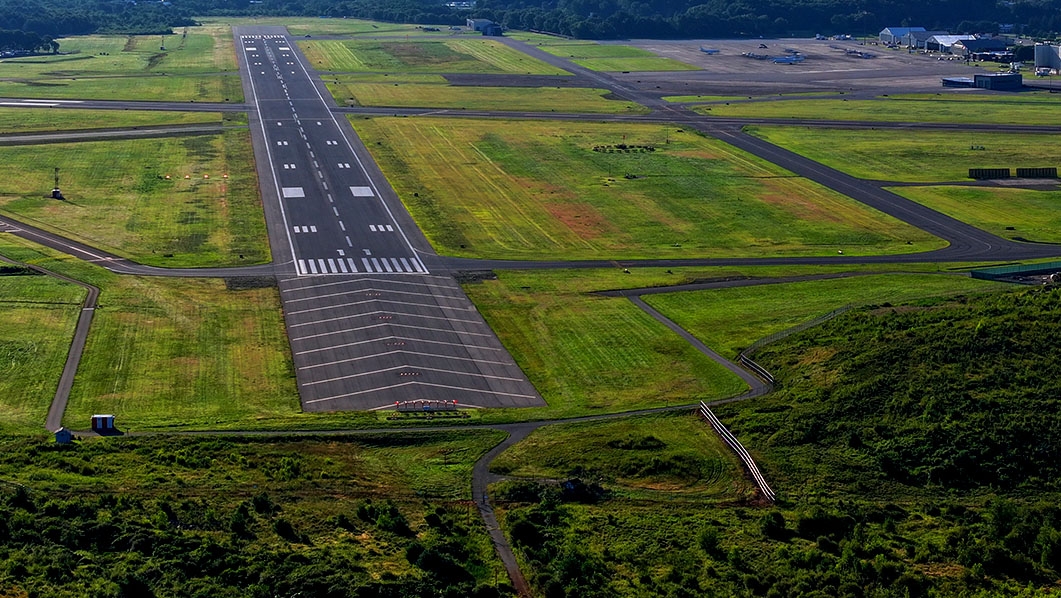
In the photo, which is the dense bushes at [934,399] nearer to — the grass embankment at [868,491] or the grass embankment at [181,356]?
the grass embankment at [868,491]

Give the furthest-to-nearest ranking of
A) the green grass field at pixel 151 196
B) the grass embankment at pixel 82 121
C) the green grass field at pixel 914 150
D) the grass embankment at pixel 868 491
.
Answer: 1. the grass embankment at pixel 82 121
2. the green grass field at pixel 914 150
3. the green grass field at pixel 151 196
4. the grass embankment at pixel 868 491

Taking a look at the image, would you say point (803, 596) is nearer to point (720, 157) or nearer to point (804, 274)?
point (804, 274)

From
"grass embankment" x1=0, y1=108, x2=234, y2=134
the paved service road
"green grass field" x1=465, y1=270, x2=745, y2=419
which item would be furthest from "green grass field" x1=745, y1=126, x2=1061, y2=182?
"grass embankment" x1=0, y1=108, x2=234, y2=134

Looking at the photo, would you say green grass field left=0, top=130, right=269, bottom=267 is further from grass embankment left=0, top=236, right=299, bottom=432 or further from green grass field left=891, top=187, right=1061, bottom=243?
green grass field left=891, top=187, right=1061, bottom=243

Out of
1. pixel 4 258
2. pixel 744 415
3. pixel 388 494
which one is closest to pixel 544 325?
pixel 744 415

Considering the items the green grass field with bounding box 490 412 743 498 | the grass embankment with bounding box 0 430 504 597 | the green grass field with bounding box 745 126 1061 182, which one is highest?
the green grass field with bounding box 745 126 1061 182

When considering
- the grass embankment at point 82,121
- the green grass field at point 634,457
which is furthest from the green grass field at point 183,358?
the grass embankment at point 82,121

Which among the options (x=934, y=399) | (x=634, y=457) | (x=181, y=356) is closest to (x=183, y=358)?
(x=181, y=356)
